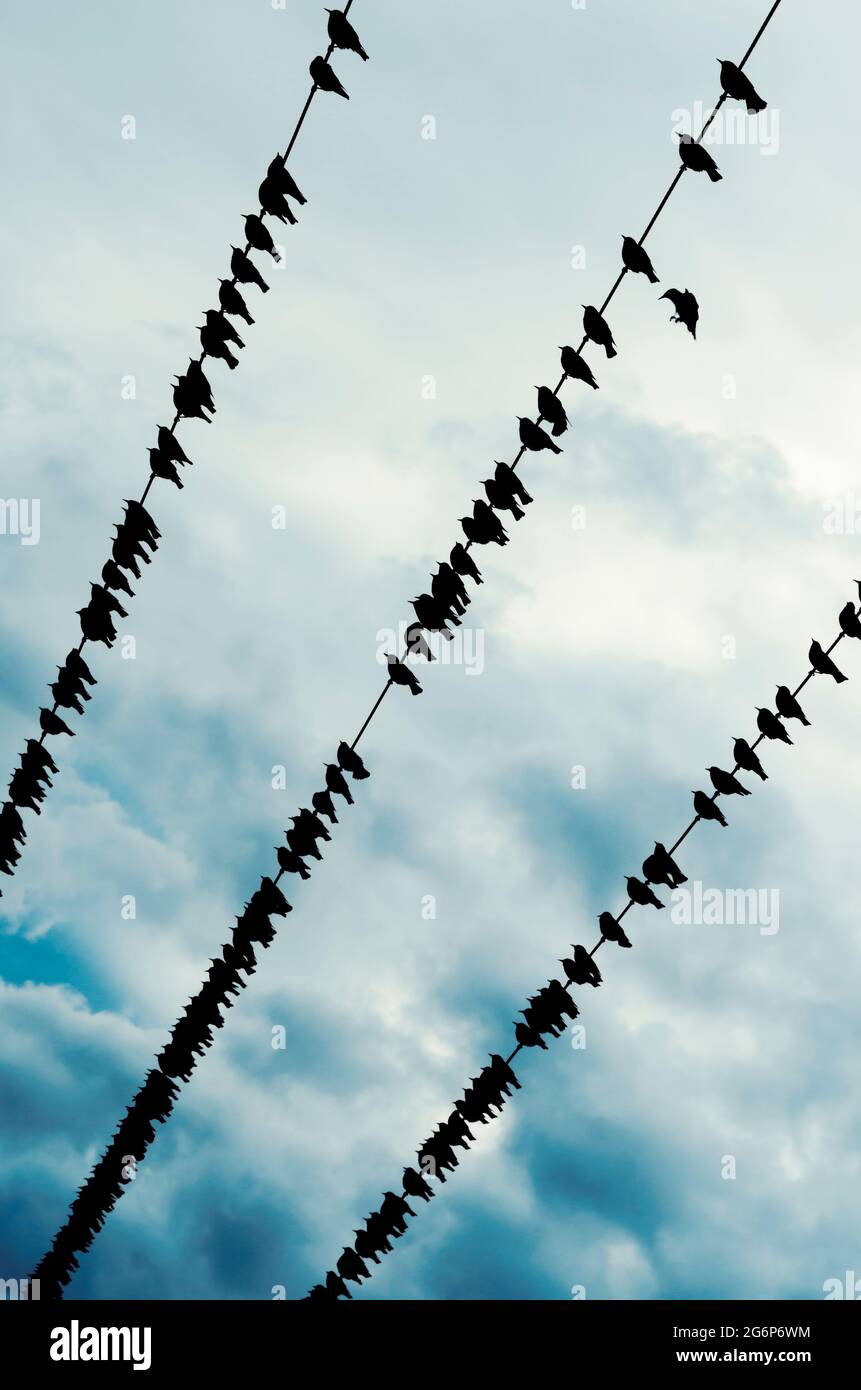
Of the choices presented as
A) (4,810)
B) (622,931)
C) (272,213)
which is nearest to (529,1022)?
(622,931)

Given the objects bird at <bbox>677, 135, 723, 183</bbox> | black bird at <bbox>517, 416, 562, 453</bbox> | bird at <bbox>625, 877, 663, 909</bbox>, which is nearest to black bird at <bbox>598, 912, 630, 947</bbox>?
bird at <bbox>625, 877, 663, 909</bbox>

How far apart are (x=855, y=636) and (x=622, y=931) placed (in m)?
4.25

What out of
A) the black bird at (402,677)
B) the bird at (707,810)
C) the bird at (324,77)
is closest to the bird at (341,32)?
the bird at (324,77)

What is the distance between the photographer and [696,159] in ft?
36.0

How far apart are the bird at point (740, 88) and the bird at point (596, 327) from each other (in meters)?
2.03

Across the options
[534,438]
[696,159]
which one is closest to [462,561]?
[534,438]

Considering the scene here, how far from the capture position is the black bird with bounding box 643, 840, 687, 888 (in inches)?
583

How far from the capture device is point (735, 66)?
10562 mm

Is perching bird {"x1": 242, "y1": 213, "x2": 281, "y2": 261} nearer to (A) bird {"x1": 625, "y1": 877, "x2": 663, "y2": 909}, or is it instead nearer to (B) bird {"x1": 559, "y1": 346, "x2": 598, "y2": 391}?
(B) bird {"x1": 559, "y1": 346, "x2": 598, "y2": 391}

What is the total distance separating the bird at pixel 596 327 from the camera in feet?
39.3

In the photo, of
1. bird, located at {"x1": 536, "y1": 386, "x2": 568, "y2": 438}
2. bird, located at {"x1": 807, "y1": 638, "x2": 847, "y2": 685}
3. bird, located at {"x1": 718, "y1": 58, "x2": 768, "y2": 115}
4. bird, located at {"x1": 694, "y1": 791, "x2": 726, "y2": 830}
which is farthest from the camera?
bird, located at {"x1": 694, "y1": 791, "x2": 726, "y2": 830}

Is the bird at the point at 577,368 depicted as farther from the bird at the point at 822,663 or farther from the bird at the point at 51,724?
the bird at the point at 51,724

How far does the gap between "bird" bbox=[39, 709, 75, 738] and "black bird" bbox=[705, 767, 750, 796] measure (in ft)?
25.0
